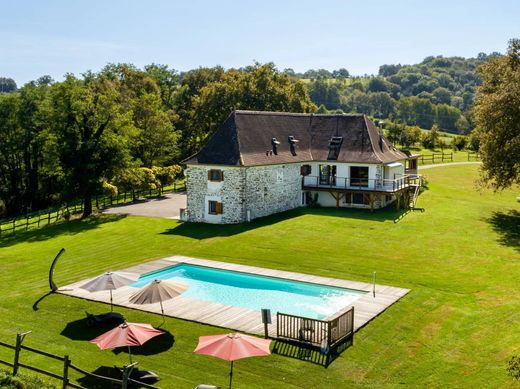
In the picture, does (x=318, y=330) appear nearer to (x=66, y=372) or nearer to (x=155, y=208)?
(x=66, y=372)

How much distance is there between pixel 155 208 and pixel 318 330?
3028 centimetres

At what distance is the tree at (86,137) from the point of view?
41750mm

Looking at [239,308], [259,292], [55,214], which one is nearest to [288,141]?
[259,292]

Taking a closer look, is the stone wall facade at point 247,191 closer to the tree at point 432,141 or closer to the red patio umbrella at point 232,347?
the red patio umbrella at point 232,347

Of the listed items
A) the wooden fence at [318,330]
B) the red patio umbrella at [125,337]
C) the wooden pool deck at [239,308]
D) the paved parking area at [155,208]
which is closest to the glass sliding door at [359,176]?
the paved parking area at [155,208]

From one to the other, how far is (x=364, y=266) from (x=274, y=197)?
14575mm

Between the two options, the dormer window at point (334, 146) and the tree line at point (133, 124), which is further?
the dormer window at point (334, 146)

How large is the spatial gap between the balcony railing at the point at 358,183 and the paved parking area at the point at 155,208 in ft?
38.4

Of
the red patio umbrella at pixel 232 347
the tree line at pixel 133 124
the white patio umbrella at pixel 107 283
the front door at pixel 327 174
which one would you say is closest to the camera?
the red patio umbrella at pixel 232 347

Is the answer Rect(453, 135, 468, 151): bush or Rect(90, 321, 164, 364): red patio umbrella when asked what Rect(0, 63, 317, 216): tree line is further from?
Rect(453, 135, 468, 151): bush

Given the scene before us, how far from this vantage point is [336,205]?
1665 inches

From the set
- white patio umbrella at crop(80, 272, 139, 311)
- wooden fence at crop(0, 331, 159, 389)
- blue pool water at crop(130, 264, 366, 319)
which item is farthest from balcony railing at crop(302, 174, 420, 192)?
wooden fence at crop(0, 331, 159, 389)

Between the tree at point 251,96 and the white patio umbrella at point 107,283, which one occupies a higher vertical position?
the tree at point 251,96

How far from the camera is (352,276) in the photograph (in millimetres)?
25047
